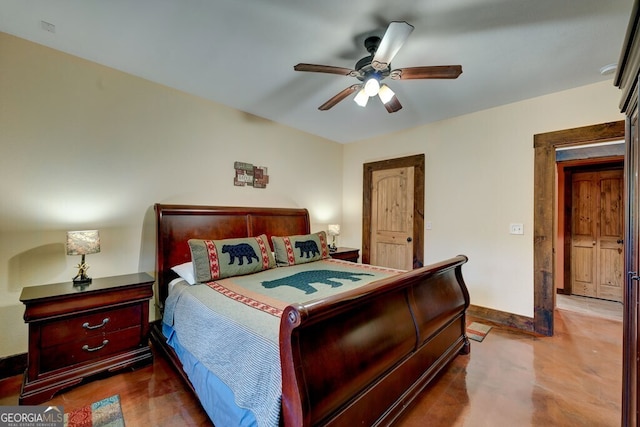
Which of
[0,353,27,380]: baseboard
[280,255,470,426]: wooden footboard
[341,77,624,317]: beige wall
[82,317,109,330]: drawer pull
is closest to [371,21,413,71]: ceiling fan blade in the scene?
[280,255,470,426]: wooden footboard

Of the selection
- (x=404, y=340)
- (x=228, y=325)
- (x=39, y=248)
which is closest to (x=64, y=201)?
(x=39, y=248)

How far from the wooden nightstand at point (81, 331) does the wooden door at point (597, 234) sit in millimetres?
6027

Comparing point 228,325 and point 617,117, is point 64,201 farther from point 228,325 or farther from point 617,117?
point 617,117

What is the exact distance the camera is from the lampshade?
2066 millimetres

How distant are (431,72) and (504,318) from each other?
2.93 metres

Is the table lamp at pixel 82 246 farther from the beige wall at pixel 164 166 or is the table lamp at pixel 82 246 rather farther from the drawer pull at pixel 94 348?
the drawer pull at pixel 94 348

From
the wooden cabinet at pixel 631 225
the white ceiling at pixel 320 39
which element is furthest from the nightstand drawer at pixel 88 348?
the wooden cabinet at pixel 631 225

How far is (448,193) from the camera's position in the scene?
3.66 metres

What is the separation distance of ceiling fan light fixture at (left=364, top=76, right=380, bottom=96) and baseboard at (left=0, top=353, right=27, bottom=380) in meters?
3.46

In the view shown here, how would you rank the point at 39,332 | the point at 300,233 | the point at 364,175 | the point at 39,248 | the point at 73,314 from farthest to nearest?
1. the point at 364,175
2. the point at 300,233
3. the point at 39,248
4. the point at 73,314
5. the point at 39,332

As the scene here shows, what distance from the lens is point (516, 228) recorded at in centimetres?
311

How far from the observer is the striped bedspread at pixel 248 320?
126 centimetres

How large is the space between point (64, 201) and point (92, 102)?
0.93 metres

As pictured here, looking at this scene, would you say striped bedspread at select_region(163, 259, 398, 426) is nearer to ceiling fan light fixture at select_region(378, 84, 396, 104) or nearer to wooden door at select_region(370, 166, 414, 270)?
wooden door at select_region(370, 166, 414, 270)
